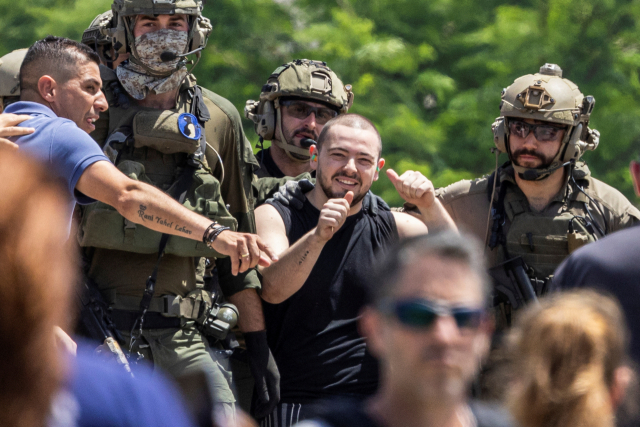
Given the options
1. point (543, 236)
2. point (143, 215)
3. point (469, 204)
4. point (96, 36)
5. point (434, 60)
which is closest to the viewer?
point (143, 215)

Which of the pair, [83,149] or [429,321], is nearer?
[429,321]

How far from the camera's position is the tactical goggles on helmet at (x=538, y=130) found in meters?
6.25

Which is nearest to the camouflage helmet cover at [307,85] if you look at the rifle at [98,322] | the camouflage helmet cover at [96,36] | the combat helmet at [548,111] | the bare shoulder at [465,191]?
the bare shoulder at [465,191]

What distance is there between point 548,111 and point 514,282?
1278 mm

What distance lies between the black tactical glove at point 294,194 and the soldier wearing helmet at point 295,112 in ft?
4.57

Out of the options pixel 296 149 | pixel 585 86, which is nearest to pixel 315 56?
pixel 585 86

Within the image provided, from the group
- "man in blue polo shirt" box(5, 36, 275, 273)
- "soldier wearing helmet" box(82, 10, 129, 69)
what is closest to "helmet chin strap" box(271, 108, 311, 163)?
"soldier wearing helmet" box(82, 10, 129, 69)

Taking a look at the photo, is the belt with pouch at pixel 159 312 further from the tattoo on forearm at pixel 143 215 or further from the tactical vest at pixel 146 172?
the tattoo on forearm at pixel 143 215

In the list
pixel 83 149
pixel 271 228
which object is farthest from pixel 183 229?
pixel 271 228

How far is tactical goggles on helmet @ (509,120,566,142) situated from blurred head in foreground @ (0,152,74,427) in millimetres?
5054

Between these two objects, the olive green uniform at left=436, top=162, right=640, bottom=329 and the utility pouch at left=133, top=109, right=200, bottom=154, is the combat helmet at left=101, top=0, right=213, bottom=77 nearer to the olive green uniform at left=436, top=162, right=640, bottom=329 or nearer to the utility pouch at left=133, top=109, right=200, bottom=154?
the utility pouch at left=133, top=109, right=200, bottom=154

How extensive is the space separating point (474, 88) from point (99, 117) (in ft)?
35.0

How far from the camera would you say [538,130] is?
627 centimetres

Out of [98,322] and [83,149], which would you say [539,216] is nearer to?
[98,322]
